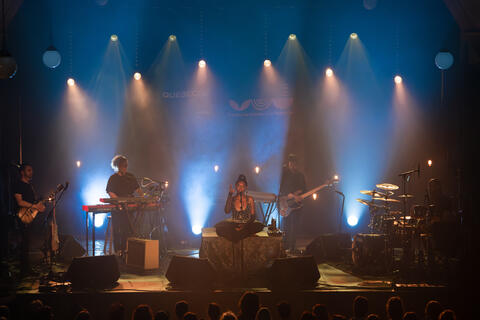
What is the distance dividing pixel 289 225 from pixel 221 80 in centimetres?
465

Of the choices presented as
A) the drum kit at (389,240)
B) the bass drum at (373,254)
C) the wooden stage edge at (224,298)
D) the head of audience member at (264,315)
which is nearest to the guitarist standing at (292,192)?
the drum kit at (389,240)

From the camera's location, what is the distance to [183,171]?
43.5 ft

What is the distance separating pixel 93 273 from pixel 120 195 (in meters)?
2.21

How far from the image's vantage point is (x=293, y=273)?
738 cm

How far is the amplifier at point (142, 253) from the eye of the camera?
857cm

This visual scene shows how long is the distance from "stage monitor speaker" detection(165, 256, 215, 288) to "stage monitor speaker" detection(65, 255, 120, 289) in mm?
876

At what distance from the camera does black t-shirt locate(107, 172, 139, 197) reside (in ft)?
30.8

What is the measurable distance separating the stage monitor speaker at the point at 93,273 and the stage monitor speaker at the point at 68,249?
2585mm

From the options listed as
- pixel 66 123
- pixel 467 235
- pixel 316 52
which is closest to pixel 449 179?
pixel 467 235

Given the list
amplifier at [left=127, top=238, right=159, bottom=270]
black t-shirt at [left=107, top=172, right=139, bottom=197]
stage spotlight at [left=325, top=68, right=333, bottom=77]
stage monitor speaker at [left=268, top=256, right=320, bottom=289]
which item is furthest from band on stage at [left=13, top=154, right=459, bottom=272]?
stage spotlight at [left=325, top=68, right=333, bottom=77]

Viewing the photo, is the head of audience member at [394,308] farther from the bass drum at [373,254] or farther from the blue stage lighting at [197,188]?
the blue stage lighting at [197,188]

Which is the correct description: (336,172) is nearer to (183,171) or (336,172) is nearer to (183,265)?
(183,171)

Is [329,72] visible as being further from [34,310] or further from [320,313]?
[34,310]

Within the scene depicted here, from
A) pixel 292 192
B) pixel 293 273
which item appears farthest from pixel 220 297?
pixel 292 192
